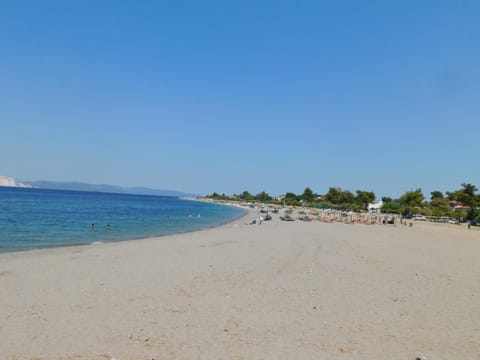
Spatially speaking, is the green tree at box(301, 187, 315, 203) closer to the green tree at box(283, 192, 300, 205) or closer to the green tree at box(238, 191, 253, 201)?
the green tree at box(283, 192, 300, 205)

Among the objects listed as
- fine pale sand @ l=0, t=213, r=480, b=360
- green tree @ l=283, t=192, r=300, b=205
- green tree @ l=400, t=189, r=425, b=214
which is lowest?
fine pale sand @ l=0, t=213, r=480, b=360

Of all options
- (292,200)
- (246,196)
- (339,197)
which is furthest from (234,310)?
(246,196)

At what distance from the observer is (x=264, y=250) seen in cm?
1584

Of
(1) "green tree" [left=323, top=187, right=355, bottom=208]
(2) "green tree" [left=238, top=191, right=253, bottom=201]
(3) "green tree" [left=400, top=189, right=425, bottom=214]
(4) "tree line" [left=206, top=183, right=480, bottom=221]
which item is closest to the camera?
(4) "tree line" [left=206, top=183, right=480, bottom=221]

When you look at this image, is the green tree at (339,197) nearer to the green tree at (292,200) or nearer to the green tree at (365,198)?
the green tree at (365,198)

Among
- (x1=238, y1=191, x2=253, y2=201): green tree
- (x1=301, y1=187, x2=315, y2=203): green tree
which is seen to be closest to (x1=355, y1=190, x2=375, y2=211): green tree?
(x1=301, y1=187, x2=315, y2=203): green tree

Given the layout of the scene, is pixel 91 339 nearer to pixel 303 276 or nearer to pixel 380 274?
pixel 303 276

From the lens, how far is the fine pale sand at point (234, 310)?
16.6 feet

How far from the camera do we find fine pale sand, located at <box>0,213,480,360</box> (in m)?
5.06

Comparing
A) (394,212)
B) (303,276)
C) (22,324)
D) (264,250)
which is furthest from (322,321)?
(394,212)

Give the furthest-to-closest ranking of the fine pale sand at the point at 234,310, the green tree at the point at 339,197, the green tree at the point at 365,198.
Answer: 1. the green tree at the point at 339,197
2. the green tree at the point at 365,198
3. the fine pale sand at the point at 234,310

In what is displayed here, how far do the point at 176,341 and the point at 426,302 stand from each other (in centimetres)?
598

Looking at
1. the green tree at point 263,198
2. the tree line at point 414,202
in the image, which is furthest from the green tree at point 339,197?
the green tree at point 263,198

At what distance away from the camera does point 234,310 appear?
680 cm
